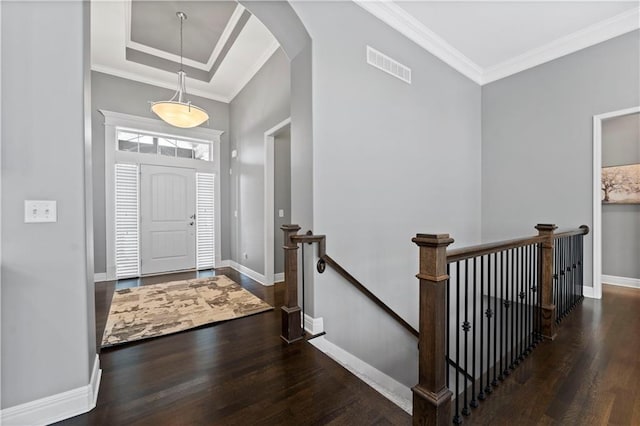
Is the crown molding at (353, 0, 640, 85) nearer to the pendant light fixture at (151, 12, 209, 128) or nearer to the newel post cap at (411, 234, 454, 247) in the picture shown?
the pendant light fixture at (151, 12, 209, 128)

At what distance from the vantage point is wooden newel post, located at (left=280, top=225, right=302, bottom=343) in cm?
240

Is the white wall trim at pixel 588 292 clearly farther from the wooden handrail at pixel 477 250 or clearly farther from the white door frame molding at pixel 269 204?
the white door frame molding at pixel 269 204

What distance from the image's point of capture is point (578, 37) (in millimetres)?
3607

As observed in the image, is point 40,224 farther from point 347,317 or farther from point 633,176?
point 633,176

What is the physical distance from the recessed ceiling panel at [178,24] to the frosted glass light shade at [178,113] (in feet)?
3.59

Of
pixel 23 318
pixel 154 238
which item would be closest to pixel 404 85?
pixel 23 318

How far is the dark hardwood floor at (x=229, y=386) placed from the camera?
4.99 ft

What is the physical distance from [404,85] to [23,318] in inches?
156

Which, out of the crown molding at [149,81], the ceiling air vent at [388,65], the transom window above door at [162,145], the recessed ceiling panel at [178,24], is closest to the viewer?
the ceiling air vent at [388,65]

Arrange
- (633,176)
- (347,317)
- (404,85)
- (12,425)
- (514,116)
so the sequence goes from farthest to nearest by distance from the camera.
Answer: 1. (514,116)
2. (633,176)
3. (404,85)
4. (347,317)
5. (12,425)

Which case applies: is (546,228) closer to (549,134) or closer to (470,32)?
(549,134)

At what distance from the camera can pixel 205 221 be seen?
5559 mm

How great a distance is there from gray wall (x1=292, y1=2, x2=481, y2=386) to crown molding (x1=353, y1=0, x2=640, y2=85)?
0.12 meters

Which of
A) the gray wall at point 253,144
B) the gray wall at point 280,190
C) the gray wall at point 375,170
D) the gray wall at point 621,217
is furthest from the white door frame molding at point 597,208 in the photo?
the gray wall at point 280,190
